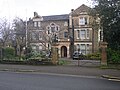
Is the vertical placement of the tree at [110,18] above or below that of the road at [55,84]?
above

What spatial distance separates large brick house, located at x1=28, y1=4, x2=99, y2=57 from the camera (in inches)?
2303

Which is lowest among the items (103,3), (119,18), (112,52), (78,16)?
(112,52)

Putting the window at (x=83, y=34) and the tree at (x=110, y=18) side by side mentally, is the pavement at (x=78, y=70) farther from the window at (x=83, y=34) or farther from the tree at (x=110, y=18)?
the window at (x=83, y=34)

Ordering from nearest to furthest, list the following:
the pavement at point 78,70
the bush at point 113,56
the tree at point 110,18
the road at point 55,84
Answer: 1. the road at point 55,84
2. the pavement at point 78,70
3. the tree at point 110,18
4. the bush at point 113,56

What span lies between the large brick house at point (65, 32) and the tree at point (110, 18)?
96.5 feet

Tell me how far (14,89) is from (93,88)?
3844 millimetres

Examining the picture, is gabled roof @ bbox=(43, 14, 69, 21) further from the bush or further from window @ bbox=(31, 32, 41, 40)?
the bush

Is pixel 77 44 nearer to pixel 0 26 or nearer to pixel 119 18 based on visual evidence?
pixel 0 26

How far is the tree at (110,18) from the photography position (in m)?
25.3

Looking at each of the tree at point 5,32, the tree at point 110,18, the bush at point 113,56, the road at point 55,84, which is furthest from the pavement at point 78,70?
the tree at point 5,32

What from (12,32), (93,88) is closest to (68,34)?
(12,32)

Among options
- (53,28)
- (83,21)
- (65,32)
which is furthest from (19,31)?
(83,21)

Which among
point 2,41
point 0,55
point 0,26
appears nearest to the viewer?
point 0,55

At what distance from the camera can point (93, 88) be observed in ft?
41.0
